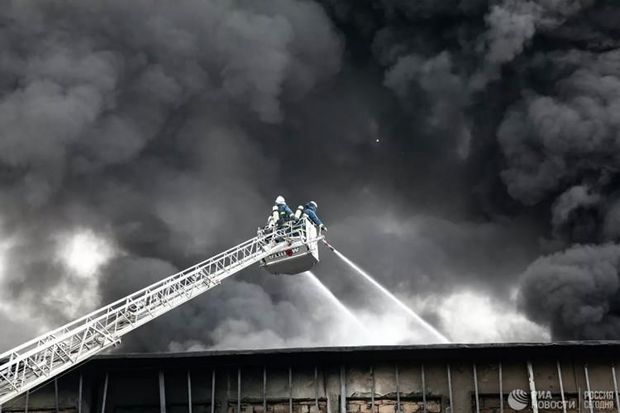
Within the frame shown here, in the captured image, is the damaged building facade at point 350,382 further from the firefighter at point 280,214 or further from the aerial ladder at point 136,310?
the firefighter at point 280,214

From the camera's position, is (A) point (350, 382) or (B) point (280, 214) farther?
(B) point (280, 214)

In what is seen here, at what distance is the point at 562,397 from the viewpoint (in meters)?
16.4

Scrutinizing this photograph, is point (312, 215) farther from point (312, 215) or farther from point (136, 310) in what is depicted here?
point (136, 310)

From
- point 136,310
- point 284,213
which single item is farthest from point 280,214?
point 136,310

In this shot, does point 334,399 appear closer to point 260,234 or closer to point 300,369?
point 300,369

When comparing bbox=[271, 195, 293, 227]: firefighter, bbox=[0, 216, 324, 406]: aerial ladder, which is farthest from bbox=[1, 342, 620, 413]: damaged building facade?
bbox=[271, 195, 293, 227]: firefighter

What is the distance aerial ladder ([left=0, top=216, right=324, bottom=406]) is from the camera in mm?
14750

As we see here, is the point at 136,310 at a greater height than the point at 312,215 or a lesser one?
lesser

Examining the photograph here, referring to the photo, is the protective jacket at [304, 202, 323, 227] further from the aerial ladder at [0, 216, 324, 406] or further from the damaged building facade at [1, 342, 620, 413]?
the damaged building facade at [1, 342, 620, 413]

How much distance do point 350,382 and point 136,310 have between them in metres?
5.35

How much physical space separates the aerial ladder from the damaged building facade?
1.30 m

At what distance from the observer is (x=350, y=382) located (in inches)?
674

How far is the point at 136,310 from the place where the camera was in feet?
54.7

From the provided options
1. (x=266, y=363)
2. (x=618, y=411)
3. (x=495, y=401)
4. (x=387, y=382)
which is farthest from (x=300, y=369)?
(x=618, y=411)
